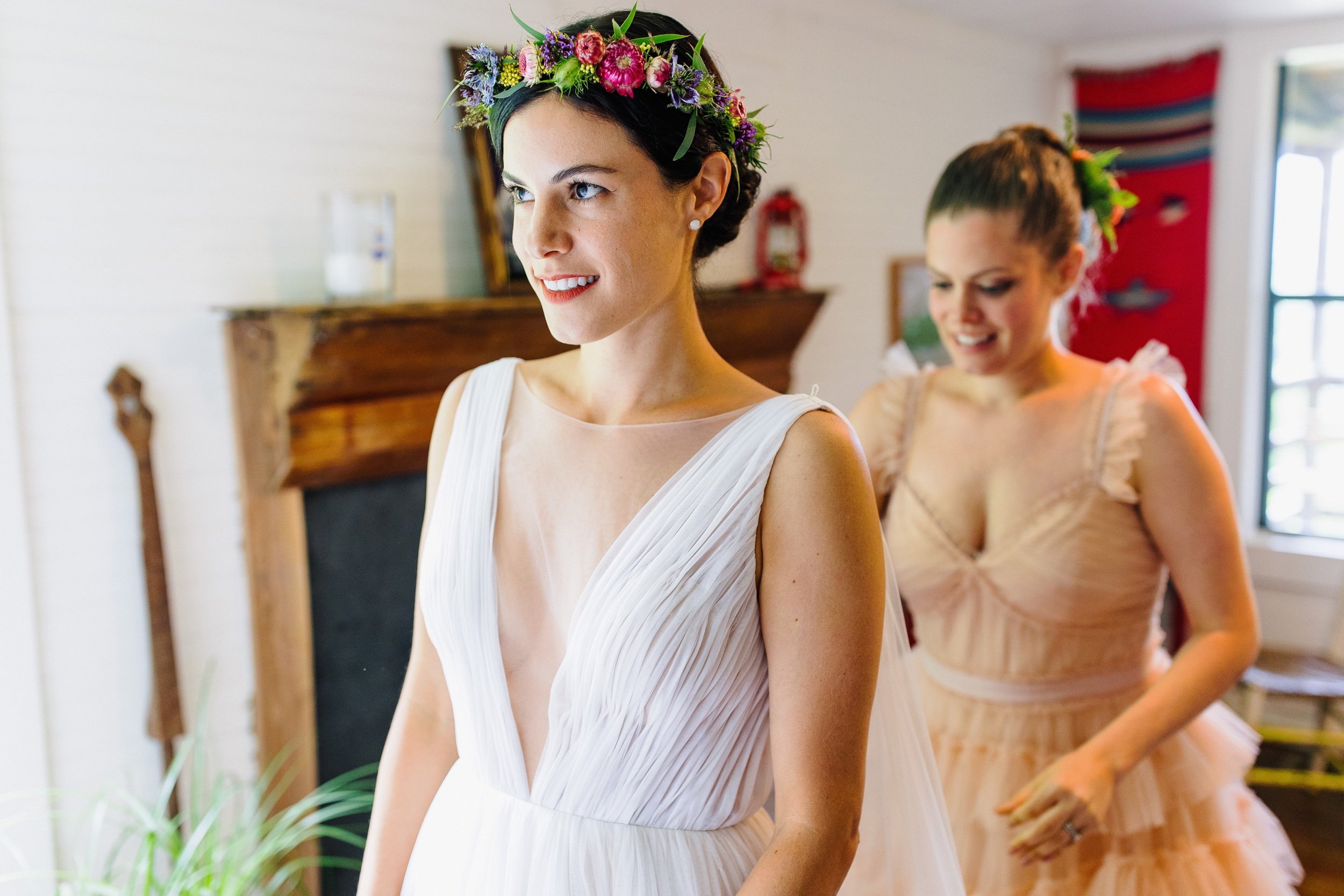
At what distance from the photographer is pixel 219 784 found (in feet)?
6.88

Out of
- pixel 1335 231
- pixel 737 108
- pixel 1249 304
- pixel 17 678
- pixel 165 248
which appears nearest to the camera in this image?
pixel 737 108

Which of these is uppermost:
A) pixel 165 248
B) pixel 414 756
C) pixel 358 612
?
pixel 165 248

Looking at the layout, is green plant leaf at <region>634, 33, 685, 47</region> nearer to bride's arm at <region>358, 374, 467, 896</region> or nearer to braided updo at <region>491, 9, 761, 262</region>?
braided updo at <region>491, 9, 761, 262</region>

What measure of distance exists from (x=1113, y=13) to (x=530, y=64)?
3998 millimetres

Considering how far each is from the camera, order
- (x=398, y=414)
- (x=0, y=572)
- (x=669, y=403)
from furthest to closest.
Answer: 1. (x=398, y=414)
2. (x=0, y=572)
3. (x=669, y=403)

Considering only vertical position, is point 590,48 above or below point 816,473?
above

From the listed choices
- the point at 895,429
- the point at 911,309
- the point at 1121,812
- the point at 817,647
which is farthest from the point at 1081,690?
the point at 911,309

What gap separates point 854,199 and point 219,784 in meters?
2.80

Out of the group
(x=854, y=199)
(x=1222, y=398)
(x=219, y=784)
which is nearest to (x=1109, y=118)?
(x=1222, y=398)

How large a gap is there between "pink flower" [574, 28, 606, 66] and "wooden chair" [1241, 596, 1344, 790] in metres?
3.84

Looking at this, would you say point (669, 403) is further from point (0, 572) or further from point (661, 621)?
point (0, 572)

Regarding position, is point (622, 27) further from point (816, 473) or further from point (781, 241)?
point (781, 241)

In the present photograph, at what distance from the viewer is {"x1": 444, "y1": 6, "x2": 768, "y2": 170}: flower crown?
37.1 inches

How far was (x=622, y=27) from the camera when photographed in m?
0.97
